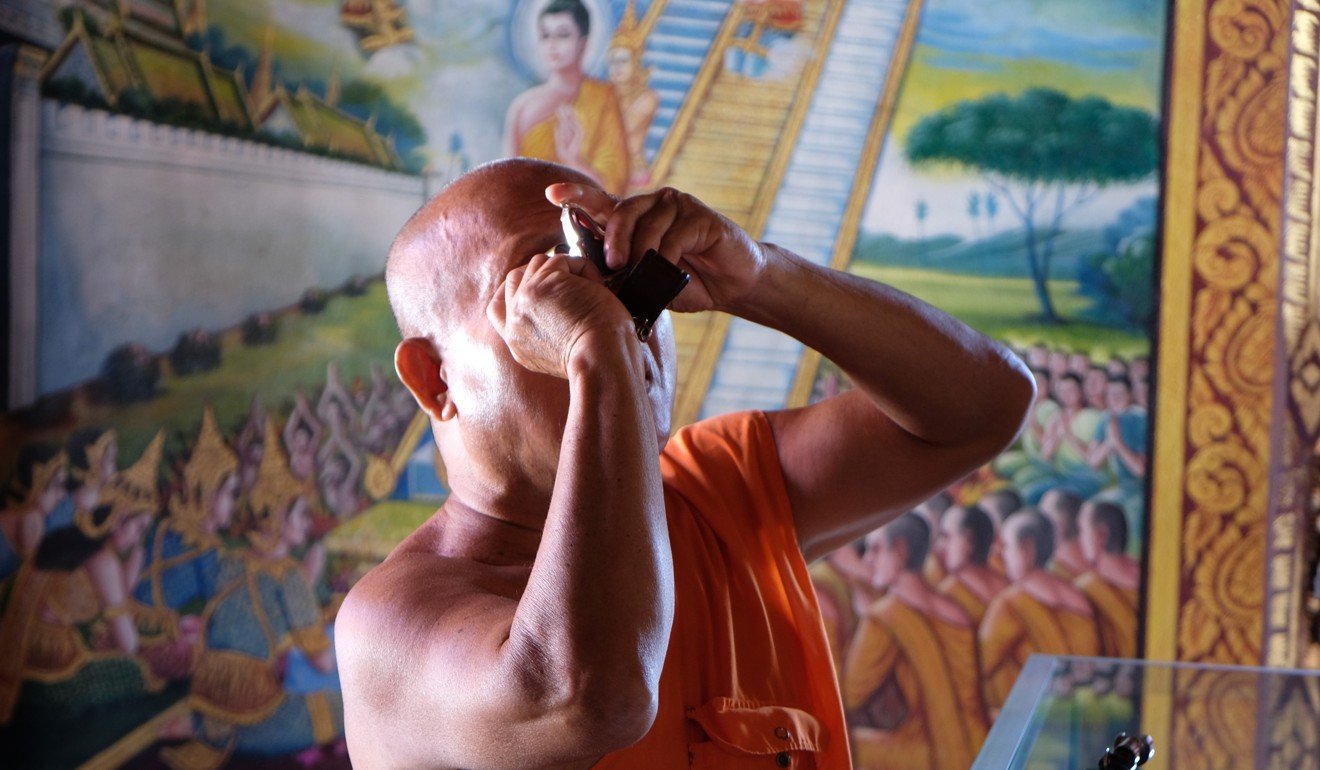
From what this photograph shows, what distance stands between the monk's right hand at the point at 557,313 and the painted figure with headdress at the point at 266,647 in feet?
7.51

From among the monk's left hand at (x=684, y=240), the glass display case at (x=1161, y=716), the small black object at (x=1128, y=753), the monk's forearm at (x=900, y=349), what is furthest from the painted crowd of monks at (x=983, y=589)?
the monk's left hand at (x=684, y=240)

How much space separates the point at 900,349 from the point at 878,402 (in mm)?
93

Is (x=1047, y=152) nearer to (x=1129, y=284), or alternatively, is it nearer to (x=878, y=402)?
(x=1129, y=284)

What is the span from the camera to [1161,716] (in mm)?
1642

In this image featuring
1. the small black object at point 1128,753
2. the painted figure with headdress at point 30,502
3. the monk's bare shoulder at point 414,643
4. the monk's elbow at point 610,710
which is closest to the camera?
the monk's elbow at point 610,710

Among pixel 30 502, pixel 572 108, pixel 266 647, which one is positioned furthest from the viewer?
pixel 572 108

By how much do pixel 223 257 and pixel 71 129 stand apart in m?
0.48

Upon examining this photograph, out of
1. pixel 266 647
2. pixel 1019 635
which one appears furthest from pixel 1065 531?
pixel 266 647

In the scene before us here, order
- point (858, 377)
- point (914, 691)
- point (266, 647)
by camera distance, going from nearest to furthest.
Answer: point (858, 377)
point (914, 691)
point (266, 647)

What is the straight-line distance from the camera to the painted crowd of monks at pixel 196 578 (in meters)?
3.13

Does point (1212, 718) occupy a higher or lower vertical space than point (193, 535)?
higher

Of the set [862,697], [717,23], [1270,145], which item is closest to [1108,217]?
[1270,145]

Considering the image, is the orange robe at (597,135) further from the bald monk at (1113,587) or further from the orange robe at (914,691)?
the bald monk at (1113,587)

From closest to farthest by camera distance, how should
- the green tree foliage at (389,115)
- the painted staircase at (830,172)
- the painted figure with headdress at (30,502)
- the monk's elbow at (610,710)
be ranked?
the monk's elbow at (610,710)
the painted figure with headdress at (30,502)
the painted staircase at (830,172)
the green tree foliage at (389,115)
